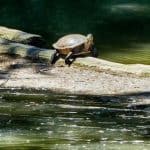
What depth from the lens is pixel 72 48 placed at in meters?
12.6

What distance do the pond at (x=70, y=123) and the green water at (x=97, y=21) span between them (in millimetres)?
4425

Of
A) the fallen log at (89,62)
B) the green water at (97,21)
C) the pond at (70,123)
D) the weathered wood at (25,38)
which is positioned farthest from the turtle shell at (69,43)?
the pond at (70,123)

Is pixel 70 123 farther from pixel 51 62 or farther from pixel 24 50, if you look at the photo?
pixel 24 50

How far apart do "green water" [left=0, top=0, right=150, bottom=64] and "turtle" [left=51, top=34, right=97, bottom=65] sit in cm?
63

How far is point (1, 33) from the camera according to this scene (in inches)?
564

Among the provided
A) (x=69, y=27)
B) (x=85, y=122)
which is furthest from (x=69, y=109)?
(x=69, y=27)

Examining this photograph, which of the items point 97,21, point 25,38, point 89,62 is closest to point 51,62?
point 89,62

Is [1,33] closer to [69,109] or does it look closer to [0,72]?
[0,72]

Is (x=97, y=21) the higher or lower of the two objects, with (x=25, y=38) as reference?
lower

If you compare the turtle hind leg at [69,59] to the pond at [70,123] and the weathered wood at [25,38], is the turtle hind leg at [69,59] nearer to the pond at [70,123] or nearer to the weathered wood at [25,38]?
the weathered wood at [25,38]

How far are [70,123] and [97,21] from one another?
12489 mm

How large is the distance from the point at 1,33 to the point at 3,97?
18.3 ft

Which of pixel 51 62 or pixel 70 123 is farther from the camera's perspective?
pixel 51 62

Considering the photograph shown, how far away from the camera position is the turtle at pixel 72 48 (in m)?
12.4
